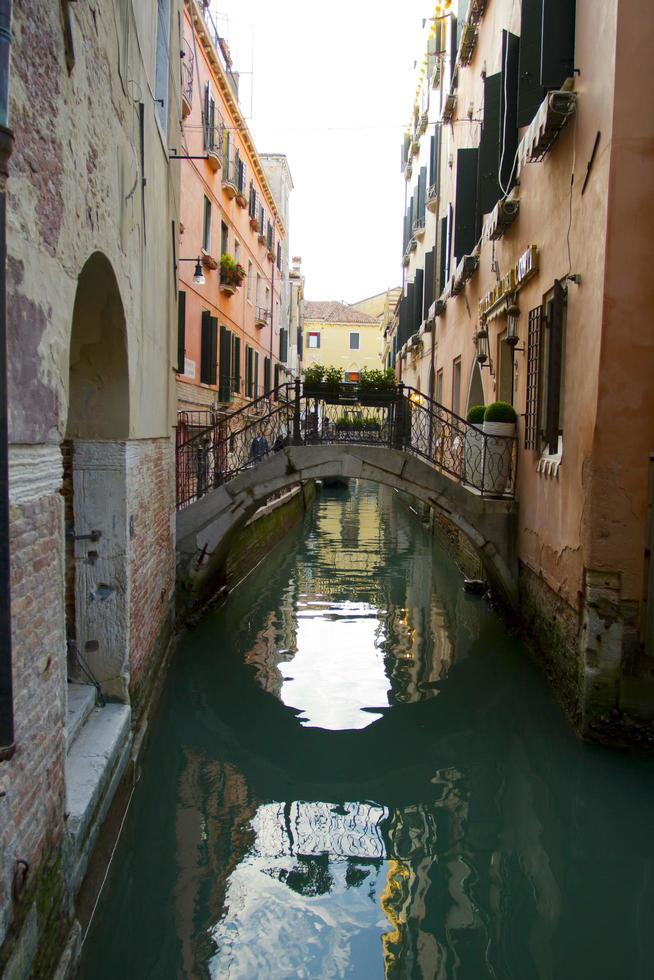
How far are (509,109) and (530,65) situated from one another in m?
1.30

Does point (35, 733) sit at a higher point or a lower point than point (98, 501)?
lower

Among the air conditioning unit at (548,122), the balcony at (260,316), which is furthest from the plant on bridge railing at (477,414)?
the balcony at (260,316)

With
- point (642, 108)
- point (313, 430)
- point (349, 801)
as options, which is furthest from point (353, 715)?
point (642, 108)

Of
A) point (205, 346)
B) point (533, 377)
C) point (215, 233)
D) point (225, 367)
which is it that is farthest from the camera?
point (225, 367)

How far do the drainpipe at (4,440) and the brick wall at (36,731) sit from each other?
23 centimetres

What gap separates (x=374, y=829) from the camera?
4.98 m

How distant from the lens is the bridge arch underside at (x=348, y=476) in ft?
28.8

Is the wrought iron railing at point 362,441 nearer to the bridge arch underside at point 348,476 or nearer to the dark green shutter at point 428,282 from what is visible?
the bridge arch underside at point 348,476

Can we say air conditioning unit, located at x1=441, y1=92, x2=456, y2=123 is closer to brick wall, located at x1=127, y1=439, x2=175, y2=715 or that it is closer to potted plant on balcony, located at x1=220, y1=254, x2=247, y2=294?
potted plant on balcony, located at x1=220, y1=254, x2=247, y2=294

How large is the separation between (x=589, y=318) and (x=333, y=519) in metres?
15.4

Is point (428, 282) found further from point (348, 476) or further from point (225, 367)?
point (348, 476)

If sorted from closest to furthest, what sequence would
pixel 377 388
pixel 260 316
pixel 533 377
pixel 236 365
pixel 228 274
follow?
pixel 533 377
pixel 377 388
pixel 228 274
pixel 236 365
pixel 260 316

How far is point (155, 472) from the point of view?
695 centimetres

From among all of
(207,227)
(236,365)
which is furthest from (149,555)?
(236,365)
